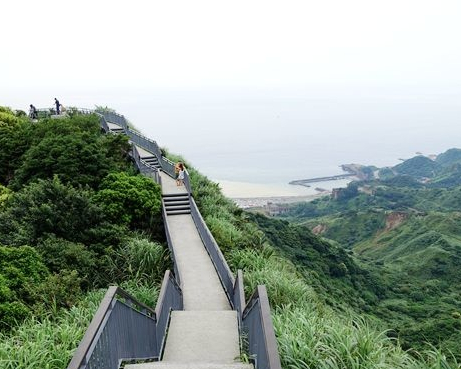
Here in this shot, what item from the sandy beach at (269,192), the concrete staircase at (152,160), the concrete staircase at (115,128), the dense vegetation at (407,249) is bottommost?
the sandy beach at (269,192)

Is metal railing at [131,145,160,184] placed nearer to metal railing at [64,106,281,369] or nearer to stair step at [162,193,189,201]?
stair step at [162,193,189,201]

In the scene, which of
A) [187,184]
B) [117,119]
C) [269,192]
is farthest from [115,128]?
Result: [269,192]

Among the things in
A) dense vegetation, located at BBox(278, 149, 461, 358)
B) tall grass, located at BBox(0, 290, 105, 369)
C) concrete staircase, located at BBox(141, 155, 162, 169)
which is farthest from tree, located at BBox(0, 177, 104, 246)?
concrete staircase, located at BBox(141, 155, 162, 169)

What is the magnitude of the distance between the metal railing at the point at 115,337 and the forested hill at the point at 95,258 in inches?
30.3

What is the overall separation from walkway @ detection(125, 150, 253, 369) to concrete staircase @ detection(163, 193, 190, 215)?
10.1 feet

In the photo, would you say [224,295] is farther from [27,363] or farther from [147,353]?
[27,363]

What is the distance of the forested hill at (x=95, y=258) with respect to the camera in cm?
554

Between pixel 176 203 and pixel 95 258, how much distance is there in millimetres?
6428

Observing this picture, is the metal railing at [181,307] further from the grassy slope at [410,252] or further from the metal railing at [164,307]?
the grassy slope at [410,252]

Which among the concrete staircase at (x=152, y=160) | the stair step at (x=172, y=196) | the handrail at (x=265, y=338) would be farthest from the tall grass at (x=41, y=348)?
the concrete staircase at (x=152, y=160)

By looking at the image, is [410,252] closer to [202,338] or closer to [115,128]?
[115,128]

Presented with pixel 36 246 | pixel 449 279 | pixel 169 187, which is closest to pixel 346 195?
pixel 449 279

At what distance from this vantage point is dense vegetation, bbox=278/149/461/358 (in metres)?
28.9

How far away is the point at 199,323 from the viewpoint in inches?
324
